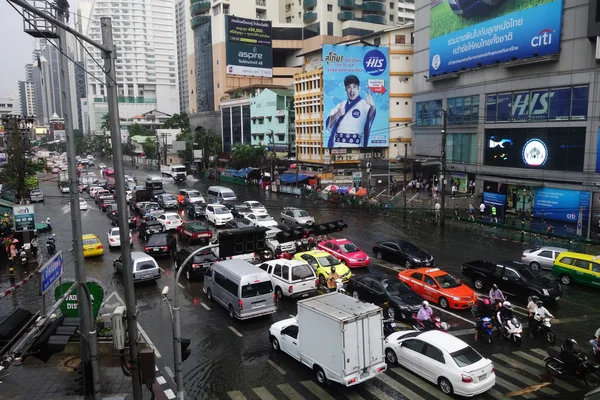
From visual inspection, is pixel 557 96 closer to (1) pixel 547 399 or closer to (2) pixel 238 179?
(1) pixel 547 399

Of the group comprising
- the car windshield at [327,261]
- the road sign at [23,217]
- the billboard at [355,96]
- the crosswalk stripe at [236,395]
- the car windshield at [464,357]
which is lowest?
the crosswalk stripe at [236,395]

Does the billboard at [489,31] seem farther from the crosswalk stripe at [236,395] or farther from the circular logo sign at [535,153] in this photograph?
the crosswalk stripe at [236,395]

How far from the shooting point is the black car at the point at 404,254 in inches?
948

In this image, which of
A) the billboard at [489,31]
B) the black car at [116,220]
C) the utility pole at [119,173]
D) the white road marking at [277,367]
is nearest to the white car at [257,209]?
the black car at [116,220]

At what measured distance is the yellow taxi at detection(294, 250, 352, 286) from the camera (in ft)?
69.6

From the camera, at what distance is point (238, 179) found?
69500 mm

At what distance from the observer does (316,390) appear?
1222 cm

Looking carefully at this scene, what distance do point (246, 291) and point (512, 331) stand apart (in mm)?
9003

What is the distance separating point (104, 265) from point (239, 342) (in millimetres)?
14036

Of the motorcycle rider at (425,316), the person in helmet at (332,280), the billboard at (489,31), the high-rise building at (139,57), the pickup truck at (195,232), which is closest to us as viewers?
the motorcycle rider at (425,316)

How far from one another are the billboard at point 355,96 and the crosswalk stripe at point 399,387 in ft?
170

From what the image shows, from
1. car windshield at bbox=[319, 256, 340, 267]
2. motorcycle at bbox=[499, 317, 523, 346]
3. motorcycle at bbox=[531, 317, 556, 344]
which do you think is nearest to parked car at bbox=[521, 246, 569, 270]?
motorcycle at bbox=[531, 317, 556, 344]

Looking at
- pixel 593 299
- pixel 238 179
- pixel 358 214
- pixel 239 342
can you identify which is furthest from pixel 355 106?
pixel 239 342

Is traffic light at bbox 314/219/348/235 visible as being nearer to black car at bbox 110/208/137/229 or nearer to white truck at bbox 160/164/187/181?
black car at bbox 110/208/137/229
